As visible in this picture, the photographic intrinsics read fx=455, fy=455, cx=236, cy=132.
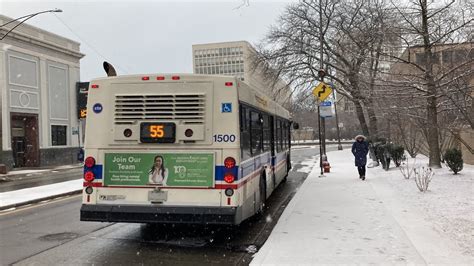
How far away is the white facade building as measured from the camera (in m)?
31.3

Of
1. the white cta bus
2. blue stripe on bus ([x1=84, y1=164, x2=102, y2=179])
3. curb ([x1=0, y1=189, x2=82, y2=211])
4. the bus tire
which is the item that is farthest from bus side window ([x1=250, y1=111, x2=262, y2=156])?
curb ([x1=0, y1=189, x2=82, y2=211])

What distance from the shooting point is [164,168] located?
23.4ft

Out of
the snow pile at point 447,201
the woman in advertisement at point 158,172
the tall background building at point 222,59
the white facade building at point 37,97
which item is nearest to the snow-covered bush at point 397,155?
the snow pile at point 447,201

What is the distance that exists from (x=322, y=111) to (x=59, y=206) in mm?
11377

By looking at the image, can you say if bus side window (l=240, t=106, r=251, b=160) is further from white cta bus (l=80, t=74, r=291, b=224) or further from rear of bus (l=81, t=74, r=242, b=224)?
rear of bus (l=81, t=74, r=242, b=224)

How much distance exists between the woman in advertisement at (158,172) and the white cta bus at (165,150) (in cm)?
2

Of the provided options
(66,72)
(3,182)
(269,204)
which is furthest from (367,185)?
(66,72)

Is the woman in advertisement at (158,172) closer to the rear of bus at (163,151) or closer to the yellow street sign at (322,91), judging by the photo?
the rear of bus at (163,151)

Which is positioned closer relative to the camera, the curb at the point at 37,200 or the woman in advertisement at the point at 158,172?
the woman in advertisement at the point at 158,172

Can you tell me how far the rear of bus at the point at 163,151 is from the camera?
6.98 m

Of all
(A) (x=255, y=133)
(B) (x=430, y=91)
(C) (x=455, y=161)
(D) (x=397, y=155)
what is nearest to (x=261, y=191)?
(A) (x=255, y=133)

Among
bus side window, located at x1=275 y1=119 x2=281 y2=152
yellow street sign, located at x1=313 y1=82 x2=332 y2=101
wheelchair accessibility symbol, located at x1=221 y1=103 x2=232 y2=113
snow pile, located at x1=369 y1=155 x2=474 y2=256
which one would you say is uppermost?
yellow street sign, located at x1=313 y1=82 x2=332 y2=101

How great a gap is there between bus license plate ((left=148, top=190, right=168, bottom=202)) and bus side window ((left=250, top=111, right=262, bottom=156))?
6.47ft

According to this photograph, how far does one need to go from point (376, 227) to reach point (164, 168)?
3.73m
